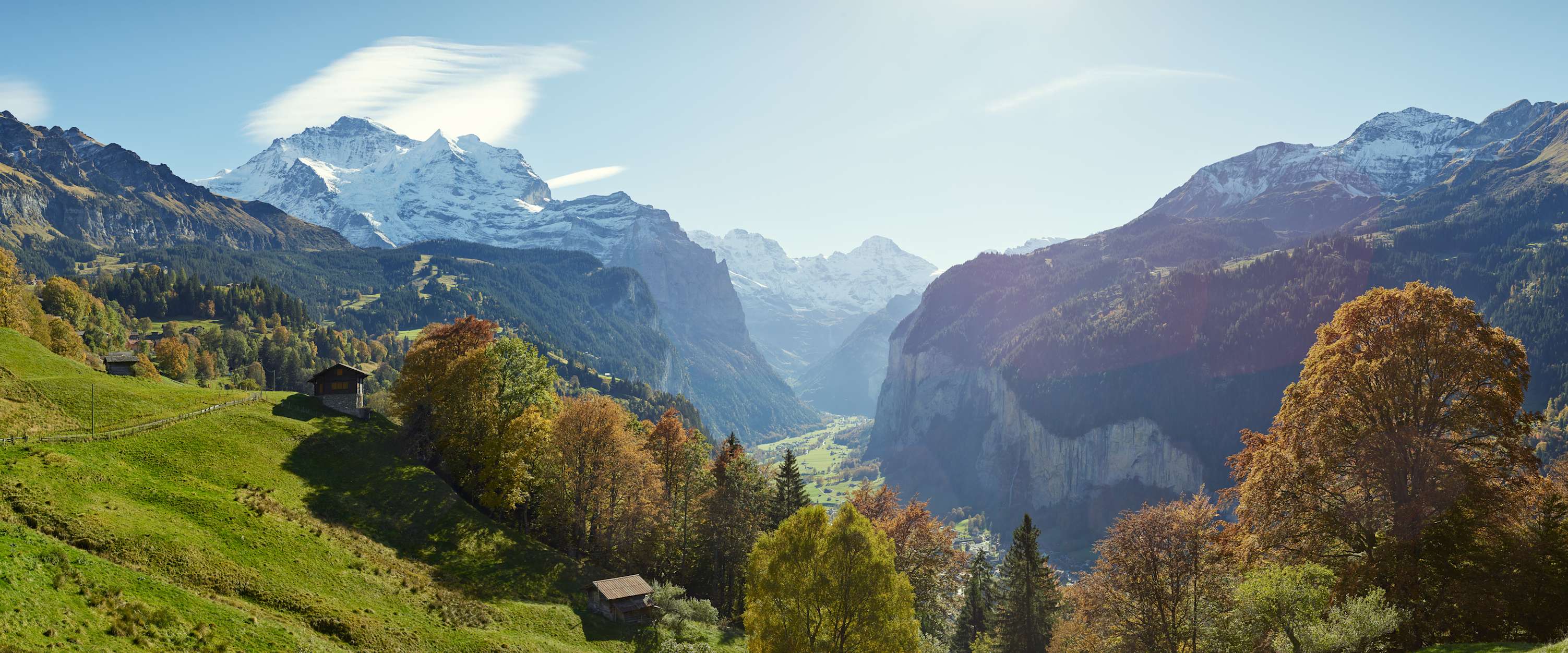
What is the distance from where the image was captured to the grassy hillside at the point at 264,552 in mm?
26766

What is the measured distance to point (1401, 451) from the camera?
33.5 m

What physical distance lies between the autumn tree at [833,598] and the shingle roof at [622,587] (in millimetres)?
16737

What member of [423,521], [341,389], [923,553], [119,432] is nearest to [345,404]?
[341,389]

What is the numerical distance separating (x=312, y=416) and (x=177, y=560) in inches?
1280

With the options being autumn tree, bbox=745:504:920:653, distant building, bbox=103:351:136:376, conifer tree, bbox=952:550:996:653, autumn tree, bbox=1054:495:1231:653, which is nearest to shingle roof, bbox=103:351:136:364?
distant building, bbox=103:351:136:376

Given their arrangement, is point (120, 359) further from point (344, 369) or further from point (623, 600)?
point (623, 600)

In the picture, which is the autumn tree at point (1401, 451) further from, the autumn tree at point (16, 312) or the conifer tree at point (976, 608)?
the autumn tree at point (16, 312)

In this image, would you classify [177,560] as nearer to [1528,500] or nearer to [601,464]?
[601,464]

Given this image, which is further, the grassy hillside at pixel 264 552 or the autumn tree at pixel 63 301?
the autumn tree at pixel 63 301

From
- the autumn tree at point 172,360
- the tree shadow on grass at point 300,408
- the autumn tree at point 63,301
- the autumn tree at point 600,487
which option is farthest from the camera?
the autumn tree at point 172,360

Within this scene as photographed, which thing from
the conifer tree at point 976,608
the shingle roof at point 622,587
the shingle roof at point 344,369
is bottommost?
the conifer tree at point 976,608

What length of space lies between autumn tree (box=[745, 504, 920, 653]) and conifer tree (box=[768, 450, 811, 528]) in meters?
30.8

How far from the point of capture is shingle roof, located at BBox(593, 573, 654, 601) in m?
50.9

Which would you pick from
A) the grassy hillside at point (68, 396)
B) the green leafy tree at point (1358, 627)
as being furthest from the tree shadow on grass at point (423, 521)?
the green leafy tree at point (1358, 627)
